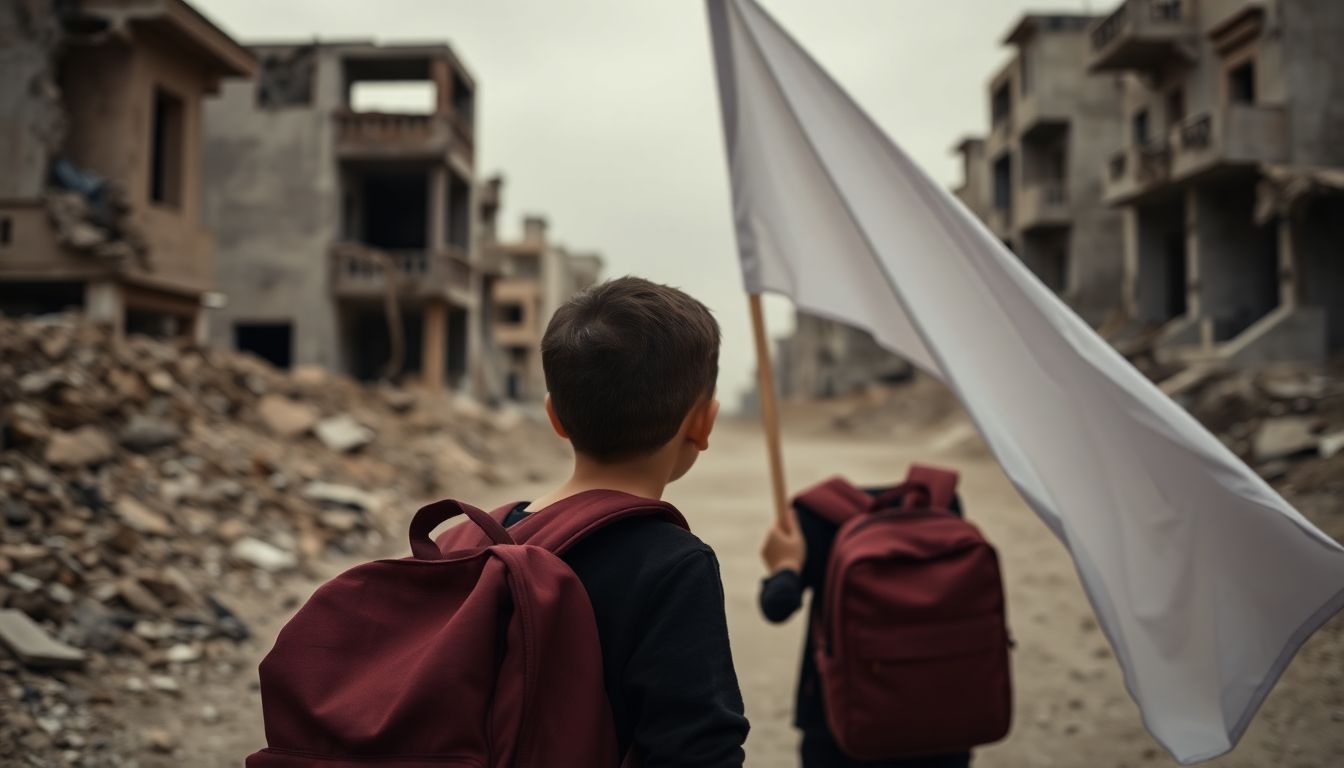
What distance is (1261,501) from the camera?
1727 mm

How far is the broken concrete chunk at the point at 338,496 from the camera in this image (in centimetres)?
805

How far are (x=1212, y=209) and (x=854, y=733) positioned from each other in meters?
18.6

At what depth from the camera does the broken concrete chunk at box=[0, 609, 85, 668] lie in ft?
12.0

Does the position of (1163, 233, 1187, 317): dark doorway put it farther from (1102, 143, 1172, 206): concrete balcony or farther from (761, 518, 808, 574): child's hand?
(761, 518, 808, 574): child's hand

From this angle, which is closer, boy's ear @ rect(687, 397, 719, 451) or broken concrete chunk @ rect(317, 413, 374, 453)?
boy's ear @ rect(687, 397, 719, 451)

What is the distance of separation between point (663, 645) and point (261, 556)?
5.90 metres

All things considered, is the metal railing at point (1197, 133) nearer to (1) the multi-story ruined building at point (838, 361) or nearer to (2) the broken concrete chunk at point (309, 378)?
(2) the broken concrete chunk at point (309, 378)

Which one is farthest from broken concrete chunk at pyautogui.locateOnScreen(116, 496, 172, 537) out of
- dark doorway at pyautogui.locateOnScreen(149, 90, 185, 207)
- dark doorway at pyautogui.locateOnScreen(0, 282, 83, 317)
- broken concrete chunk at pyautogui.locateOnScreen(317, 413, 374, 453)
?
dark doorway at pyautogui.locateOnScreen(149, 90, 185, 207)

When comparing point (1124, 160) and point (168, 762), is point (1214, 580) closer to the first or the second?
point (168, 762)

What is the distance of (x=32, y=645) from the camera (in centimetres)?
372

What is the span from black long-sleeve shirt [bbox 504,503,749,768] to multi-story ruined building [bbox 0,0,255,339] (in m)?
12.0

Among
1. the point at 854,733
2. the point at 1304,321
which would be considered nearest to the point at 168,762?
the point at 854,733

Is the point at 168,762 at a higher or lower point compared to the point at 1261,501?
lower

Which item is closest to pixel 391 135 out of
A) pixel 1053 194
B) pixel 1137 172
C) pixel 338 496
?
pixel 338 496
